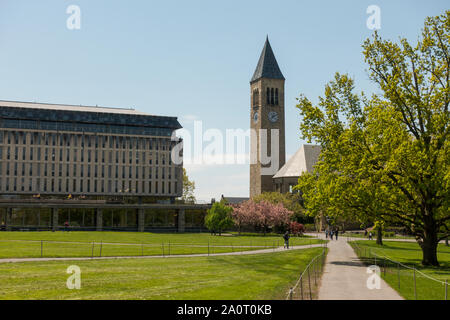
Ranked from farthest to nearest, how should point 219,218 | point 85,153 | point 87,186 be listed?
point 87,186 → point 85,153 → point 219,218

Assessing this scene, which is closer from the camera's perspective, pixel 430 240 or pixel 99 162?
pixel 430 240

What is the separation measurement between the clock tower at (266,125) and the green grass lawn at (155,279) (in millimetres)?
93874

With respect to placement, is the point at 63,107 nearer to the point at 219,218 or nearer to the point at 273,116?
the point at 273,116

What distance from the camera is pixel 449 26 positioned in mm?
36062

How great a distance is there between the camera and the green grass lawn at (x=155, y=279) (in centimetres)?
2041

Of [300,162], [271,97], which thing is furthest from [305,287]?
[271,97]

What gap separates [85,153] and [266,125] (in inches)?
1807

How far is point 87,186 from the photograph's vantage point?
356ft

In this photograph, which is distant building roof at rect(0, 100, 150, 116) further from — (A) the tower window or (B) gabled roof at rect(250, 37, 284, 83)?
(B) gabled roof at rect(250, 37, 284, 83)

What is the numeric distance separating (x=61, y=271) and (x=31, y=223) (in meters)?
69.1

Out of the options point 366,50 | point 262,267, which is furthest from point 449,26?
point 262,267

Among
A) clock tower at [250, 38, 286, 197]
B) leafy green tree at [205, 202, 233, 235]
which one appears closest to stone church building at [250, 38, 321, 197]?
clock tower at [250, 38, 286, 197]

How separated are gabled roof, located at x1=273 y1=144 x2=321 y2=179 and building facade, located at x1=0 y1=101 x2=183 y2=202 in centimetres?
2576

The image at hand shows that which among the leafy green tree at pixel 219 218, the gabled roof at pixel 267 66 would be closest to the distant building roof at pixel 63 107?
the gabled roof at pixel 267 66
